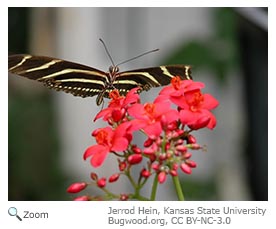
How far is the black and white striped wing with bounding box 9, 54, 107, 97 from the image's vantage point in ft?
6.01

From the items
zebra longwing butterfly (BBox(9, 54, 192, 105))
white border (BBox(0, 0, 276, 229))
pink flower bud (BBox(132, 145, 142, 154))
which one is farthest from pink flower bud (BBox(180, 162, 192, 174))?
white border (BBox(0, 0, 276, 229))

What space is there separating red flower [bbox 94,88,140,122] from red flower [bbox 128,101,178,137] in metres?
0.03

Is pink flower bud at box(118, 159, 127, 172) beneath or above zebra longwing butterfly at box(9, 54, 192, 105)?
beneath

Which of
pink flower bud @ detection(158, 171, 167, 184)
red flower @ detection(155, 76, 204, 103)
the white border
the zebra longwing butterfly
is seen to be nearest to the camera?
pink flower bud @ detection(158, 171, 167, 184)

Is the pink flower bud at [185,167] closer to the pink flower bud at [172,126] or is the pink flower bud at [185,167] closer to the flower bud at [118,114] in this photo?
the pink flower bud at [172,126]

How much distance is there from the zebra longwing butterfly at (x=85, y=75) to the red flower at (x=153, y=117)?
192 mm

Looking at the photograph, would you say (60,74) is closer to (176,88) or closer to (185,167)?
(176,88)

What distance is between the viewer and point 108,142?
1.65 metres

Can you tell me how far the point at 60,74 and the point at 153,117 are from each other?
13.5 inches

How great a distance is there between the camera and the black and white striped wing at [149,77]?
1.83 meters
